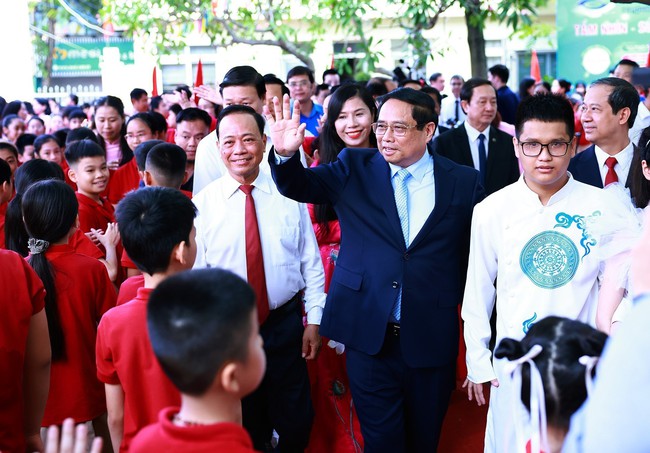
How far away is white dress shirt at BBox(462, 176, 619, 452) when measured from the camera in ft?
9.37

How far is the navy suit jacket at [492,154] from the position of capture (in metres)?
5.46

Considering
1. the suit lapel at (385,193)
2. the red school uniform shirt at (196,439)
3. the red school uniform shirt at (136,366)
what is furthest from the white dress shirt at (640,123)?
the red school uniform shirt at (196,439)

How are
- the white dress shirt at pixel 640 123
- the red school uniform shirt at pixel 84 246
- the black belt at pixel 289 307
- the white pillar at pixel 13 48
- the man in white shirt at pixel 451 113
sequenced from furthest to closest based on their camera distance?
the white pillar at pixel 13 48 → the man in white shirt at pixel 451 113 → the white dress shirt at pixel 640 123 → the red school uniform shirt at pixel 84 246 → the black belt at pixel 289 307

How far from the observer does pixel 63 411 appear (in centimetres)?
320

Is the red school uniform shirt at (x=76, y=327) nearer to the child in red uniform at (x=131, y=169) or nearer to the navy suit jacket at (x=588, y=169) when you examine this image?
the child in red uniform at (x=131, y=169)

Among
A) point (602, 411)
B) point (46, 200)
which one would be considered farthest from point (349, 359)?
point (602, 411)

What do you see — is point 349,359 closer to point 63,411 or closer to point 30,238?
point 63,411

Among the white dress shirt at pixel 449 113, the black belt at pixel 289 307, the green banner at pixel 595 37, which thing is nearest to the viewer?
the black belt at pixel 289 307

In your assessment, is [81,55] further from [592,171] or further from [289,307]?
[289,307]

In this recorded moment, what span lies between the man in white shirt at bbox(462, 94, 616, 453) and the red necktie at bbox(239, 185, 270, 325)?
86 centimetres

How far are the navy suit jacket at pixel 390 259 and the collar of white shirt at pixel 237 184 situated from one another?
0.34 m

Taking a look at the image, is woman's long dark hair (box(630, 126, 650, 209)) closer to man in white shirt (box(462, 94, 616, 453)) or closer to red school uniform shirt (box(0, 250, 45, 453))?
man in white shirt (box(462, 94, 616, 453))

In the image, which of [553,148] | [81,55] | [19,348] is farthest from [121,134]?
[81,55]

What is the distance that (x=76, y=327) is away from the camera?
10.3ft
